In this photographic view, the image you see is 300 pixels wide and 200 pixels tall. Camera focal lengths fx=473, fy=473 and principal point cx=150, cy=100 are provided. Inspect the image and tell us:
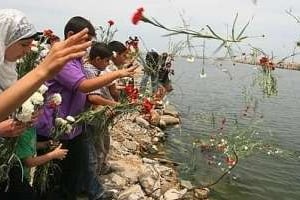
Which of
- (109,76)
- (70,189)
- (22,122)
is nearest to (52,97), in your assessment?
(109,76)

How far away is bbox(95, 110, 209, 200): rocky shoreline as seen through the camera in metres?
6.15

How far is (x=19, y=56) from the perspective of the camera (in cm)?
268

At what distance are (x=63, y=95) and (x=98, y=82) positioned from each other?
1.78 feet

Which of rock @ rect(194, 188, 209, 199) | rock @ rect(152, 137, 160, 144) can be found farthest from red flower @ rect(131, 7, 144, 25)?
rock @ rect(152, 137, 160, 144)

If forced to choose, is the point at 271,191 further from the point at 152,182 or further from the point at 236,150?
the point at 152,182

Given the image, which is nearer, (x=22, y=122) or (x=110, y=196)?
(x=22, y=122)

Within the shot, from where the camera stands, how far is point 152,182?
21.9 ft

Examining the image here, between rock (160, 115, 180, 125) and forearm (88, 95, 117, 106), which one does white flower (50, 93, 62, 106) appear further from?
rock (160, 115, 180, 125)

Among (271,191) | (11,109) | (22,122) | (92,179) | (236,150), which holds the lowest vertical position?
(271,191)

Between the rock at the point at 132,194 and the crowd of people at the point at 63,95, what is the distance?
24 cm

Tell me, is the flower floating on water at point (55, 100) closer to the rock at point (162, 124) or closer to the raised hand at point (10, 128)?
the raised hand at point (10, 128)

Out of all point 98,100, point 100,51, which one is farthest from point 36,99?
point 100,51

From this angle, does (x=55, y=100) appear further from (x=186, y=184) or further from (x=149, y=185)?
(x=186, y=184)

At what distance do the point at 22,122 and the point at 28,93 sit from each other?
3.49ft
